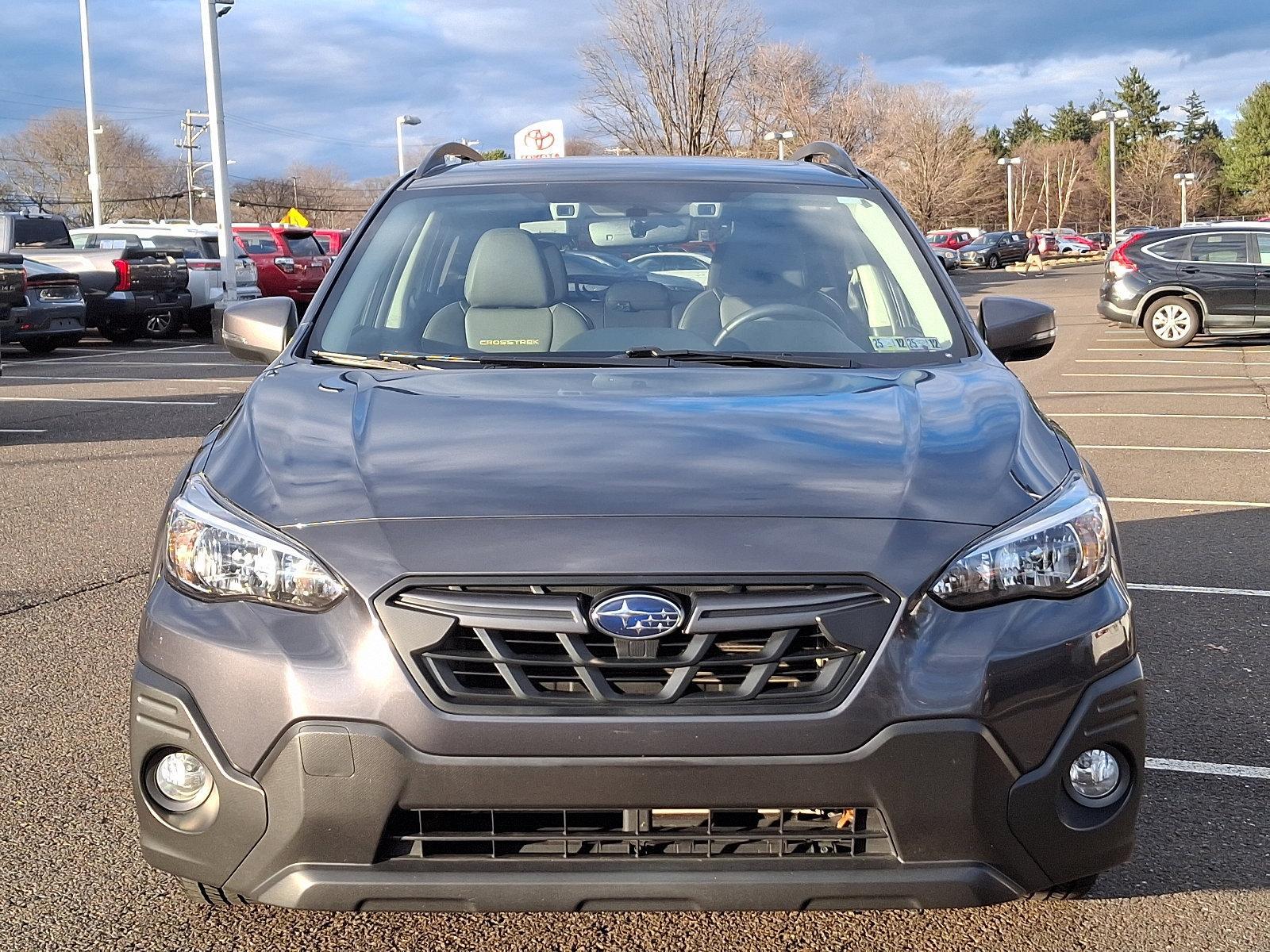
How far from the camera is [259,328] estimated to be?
4043 millimetres

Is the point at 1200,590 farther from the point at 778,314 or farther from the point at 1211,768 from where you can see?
the point at 778,314

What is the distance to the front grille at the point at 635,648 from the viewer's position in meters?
2.38

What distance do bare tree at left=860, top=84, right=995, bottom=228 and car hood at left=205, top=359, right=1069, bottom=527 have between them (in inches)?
2537

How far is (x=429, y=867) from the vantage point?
7.79ft

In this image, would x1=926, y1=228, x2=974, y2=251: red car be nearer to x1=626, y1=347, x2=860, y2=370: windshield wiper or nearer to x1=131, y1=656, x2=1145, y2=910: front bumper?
x1=626, y1=347, x2=860, y2=370: windshield wiper

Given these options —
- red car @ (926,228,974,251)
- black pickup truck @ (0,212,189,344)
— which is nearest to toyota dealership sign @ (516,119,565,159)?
black pickup truck @ (0,212,189,344)

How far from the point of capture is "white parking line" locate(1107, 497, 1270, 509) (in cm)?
819

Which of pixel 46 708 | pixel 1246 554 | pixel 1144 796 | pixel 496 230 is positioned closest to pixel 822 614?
pixel 1144 796

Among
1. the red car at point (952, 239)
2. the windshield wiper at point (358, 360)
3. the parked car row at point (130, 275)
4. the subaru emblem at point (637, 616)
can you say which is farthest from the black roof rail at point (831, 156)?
the red car at point (952, 239)

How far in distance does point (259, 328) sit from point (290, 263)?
22.4m

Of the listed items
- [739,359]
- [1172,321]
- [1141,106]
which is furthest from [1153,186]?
[739,359]

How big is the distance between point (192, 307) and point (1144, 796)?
65.5ft

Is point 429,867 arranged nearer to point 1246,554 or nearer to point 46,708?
point 46,708

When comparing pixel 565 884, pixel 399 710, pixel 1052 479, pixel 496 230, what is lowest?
pixel 565 884
